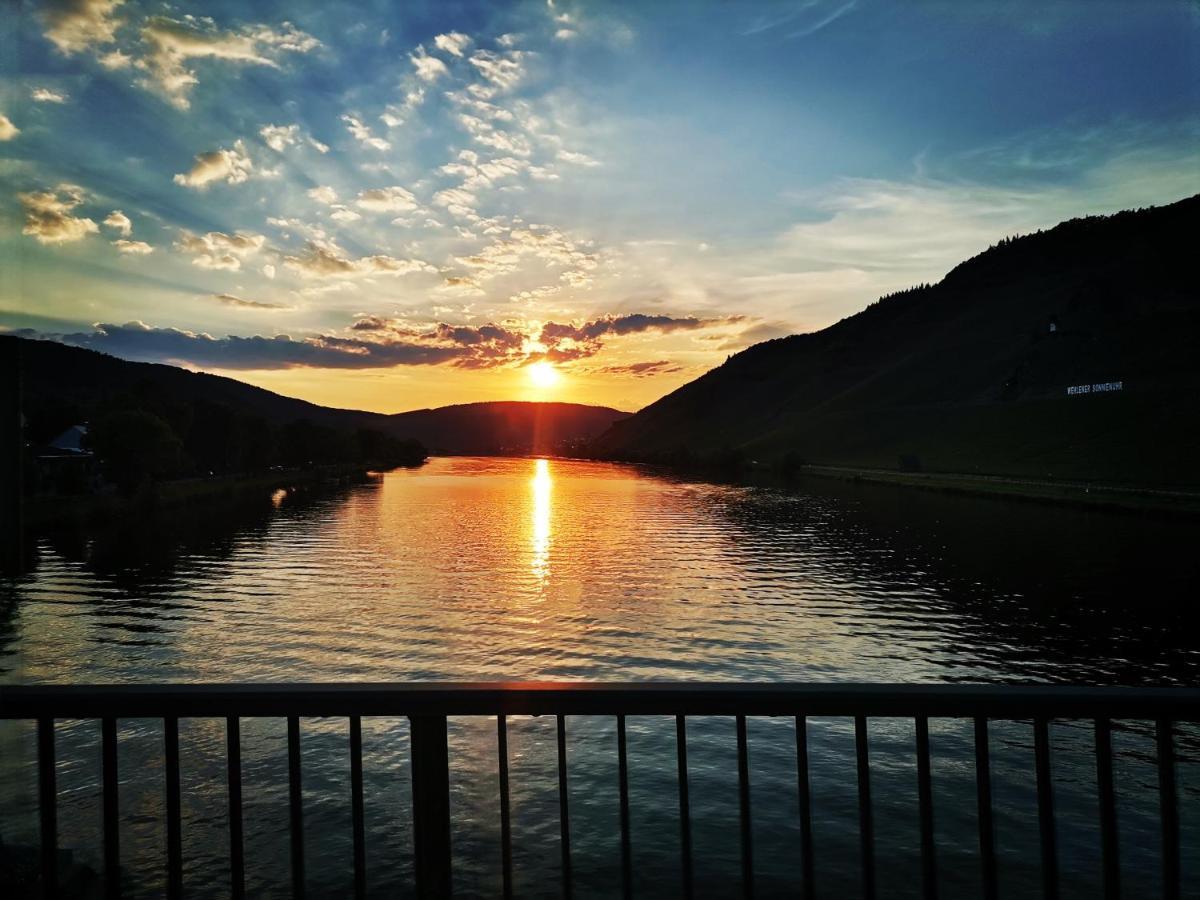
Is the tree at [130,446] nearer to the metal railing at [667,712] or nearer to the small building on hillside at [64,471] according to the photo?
the small building on hillside at [64,471]

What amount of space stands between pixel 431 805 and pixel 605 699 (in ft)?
5.26

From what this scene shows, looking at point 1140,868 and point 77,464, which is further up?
point 77,464

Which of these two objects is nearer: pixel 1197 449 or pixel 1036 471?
pixel 1197 449

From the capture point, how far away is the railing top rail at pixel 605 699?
4.50m

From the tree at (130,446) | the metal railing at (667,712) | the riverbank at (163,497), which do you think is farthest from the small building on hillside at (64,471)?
the metal railing at (667,712)

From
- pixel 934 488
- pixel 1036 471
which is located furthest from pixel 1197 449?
pixel 934 488

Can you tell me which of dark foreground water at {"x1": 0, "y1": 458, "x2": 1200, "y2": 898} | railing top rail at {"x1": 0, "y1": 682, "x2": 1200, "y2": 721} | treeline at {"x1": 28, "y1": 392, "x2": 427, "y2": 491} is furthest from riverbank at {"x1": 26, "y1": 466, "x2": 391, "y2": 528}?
railing top rail at {"x1": 0, "y1": 682, "x2": 1200, "y2": 721}

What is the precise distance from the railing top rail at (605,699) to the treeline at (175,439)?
3658 inches

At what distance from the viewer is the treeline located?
8488 cm

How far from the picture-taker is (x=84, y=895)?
7.90 meters

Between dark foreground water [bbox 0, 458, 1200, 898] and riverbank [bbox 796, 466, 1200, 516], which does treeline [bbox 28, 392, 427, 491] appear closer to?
dark foreground water [bbox 0, 458, 1200, 898]

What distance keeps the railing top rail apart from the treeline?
305 ft

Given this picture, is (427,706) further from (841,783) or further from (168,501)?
(168,501)

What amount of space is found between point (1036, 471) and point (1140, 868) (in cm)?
12574
